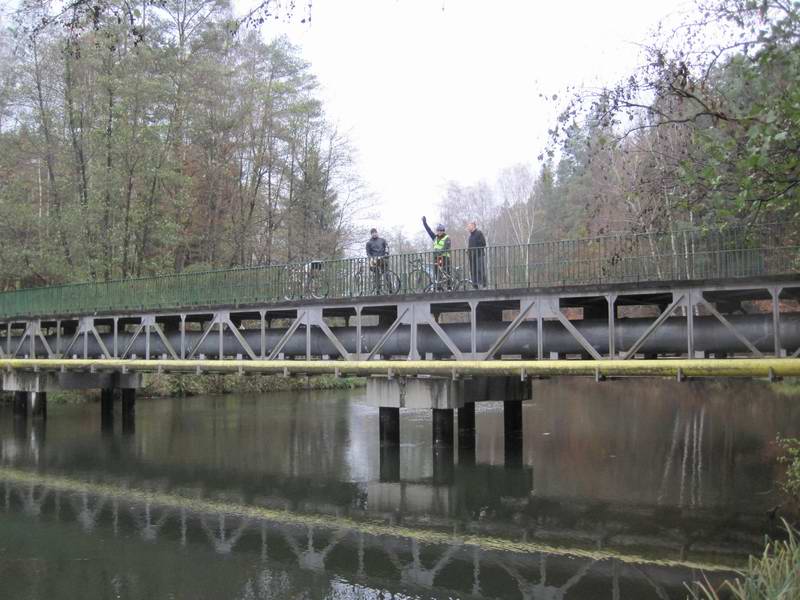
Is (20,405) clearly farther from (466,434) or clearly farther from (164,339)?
(466,434)

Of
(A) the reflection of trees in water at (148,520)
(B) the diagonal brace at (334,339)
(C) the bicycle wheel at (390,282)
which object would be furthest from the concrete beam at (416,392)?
(A) the reflection of trees in water at (148,520)

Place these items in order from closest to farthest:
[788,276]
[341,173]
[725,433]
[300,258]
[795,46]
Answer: [795,46], [788,276], [725,433], [300,258], [341,173]

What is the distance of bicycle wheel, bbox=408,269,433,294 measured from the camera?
65.0 feet

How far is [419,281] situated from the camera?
19.9m

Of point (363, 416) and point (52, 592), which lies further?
point (363, 416)

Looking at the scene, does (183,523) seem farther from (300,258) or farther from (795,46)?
(300,258)

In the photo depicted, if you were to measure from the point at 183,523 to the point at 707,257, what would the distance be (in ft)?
36.9

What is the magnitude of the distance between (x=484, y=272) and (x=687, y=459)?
7.07m

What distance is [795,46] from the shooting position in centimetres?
816

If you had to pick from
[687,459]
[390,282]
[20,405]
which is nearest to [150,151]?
[20,405]

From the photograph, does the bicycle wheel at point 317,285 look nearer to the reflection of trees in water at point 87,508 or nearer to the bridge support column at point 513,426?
the bridge support column at point 513,426

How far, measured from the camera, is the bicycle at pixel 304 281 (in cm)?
2161

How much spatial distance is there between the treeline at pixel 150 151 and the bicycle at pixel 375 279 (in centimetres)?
1642

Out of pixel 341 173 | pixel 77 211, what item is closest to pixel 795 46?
pixel 77 211
